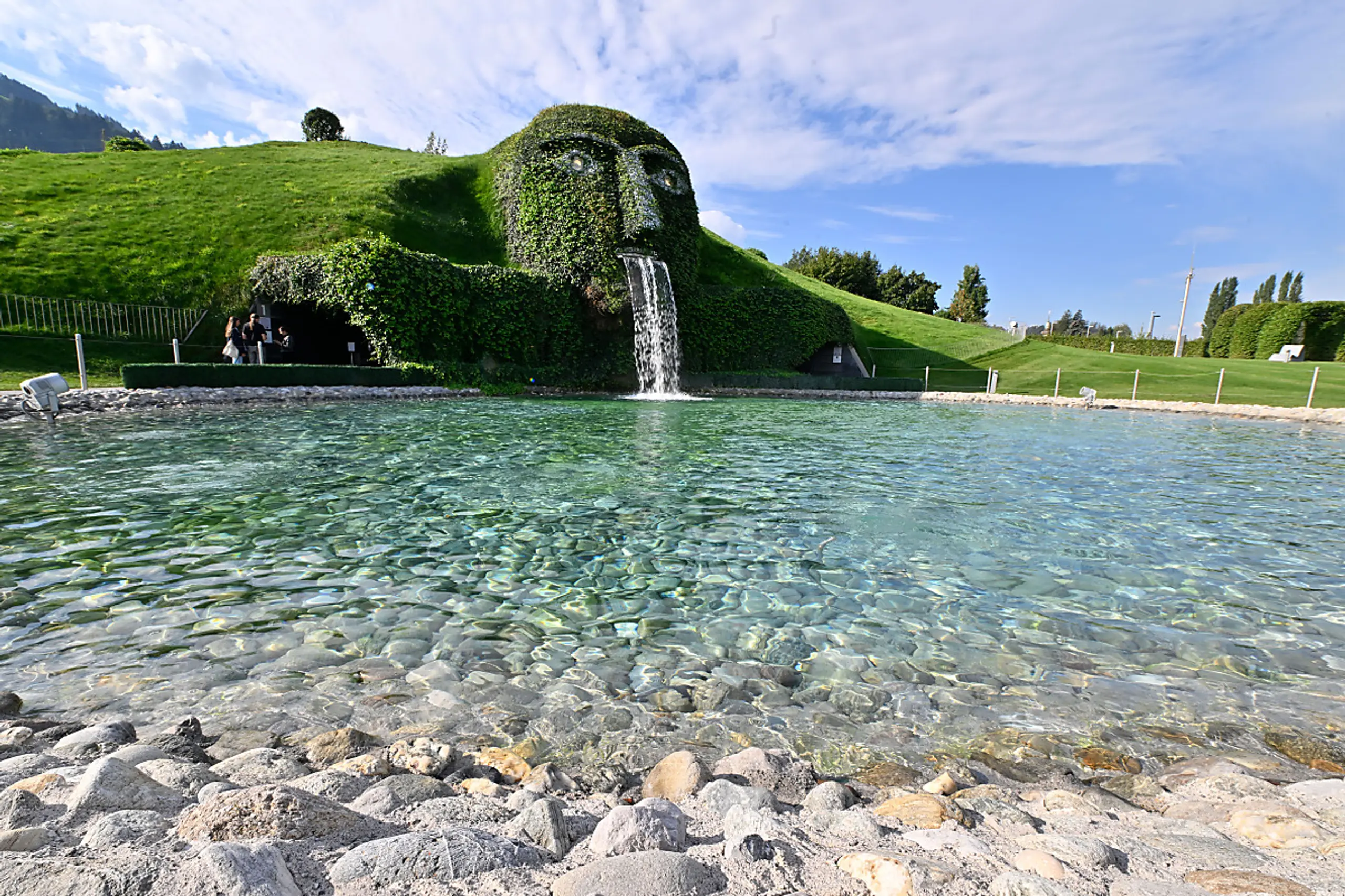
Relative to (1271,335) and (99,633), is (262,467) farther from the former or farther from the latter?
(1271,335)

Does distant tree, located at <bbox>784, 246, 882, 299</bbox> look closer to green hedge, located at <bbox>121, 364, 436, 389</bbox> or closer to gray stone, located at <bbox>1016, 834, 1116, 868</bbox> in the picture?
green hedge, located at <bbox>121, 364, 436, 389</bbox>

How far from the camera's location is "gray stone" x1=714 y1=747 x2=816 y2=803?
242 cm

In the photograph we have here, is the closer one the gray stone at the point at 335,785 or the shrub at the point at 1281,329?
the gray stone at the point at 335,785

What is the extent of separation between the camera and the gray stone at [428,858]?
160cm

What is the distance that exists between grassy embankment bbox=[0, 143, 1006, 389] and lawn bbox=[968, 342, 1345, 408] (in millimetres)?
2659

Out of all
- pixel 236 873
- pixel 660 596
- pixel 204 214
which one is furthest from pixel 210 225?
pixel 236 873

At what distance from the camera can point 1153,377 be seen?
24844 millimetres

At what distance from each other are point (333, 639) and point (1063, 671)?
414cm

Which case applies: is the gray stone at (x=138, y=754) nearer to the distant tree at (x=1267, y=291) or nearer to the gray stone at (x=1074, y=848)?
the gray stone at (x=1074, y=848)

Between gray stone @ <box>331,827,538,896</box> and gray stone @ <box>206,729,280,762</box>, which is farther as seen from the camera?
gray stone @ <box>206,729,280,762</box>

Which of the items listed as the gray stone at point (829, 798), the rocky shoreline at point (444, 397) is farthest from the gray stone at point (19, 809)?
the rocky shoreline at point (444, 397)

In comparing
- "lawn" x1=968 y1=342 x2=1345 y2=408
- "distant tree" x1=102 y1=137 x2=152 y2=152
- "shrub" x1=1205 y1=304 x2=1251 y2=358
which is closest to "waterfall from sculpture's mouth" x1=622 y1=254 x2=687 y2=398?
"lawn" x1=968 y1=342 x2=1345 y2=408

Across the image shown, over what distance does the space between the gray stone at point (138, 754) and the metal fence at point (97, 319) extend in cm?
2204

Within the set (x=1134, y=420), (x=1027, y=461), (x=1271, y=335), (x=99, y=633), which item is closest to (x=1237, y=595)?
(x=1027, y=461)
